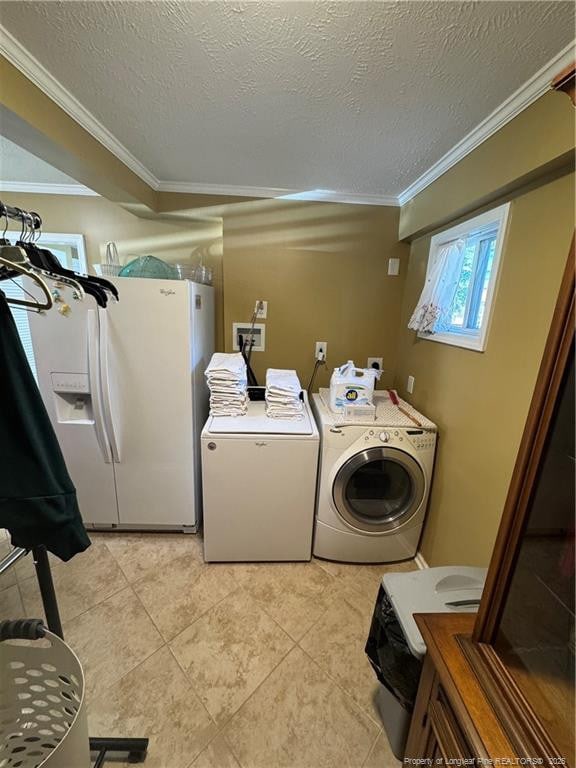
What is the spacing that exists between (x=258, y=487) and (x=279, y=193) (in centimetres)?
202

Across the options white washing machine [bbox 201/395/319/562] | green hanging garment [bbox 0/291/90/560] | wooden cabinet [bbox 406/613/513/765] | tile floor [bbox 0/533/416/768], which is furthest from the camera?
white washing machine [bbox 201/395/319/562]

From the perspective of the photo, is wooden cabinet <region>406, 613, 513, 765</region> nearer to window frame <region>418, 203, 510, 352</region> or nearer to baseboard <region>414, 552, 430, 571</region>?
baseboard <region>414, 552, 430, 571</region>

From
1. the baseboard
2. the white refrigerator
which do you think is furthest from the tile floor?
the white refrigerator

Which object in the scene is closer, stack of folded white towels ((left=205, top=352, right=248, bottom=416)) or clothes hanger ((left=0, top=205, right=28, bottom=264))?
clothes hanger ((left=0, top=205, right=28, bottom=264))

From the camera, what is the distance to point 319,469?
1811 mm

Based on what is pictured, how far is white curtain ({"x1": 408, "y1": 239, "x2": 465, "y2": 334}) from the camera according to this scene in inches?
67.7

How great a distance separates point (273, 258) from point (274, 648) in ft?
7.82

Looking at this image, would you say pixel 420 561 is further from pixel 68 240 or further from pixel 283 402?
pixel 68 240

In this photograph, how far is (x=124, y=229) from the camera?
2400mm

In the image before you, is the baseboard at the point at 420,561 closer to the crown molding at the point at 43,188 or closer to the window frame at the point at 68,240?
the window frame at the point at 68,240

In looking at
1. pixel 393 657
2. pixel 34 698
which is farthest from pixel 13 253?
pixel 393 657

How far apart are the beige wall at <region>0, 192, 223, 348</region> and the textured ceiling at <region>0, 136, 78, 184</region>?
0.14 metres

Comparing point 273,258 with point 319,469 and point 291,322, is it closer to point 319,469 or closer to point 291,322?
point 291,322

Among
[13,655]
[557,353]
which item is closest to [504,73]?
[557,353]
